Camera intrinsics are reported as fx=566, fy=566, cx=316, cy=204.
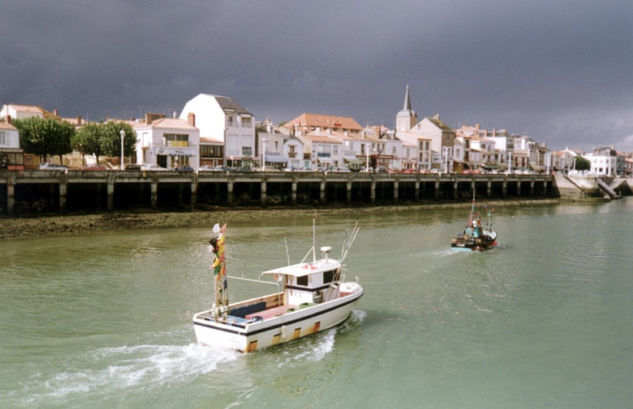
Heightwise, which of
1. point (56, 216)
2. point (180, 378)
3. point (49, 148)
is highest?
point (49, 148)

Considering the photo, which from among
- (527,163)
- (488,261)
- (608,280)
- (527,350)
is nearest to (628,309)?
(608,280)

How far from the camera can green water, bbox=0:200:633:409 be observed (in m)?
16.4

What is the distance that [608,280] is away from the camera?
30.3 m

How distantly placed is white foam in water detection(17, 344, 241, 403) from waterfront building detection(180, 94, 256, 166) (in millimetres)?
59843

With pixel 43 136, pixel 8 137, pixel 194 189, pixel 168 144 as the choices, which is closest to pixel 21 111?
pixel 43 136

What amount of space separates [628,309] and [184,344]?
19129 mm

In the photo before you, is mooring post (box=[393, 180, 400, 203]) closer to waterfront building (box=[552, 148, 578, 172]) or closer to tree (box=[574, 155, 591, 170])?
waterfront building (box=[552, 148, 578, 172])

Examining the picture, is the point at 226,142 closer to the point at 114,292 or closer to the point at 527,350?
the point at 114,292

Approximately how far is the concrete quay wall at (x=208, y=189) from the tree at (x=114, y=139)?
1879cm

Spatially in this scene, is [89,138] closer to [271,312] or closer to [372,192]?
[372,192]

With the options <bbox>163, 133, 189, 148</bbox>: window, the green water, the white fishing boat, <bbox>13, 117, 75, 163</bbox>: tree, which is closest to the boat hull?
the white fishing boat

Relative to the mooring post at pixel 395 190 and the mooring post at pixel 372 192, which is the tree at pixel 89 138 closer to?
the mooring post at pixel 372 192

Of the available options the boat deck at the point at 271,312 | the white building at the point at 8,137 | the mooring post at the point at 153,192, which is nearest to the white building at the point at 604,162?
the mooring post at the point at 153,192

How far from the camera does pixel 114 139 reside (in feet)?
230
